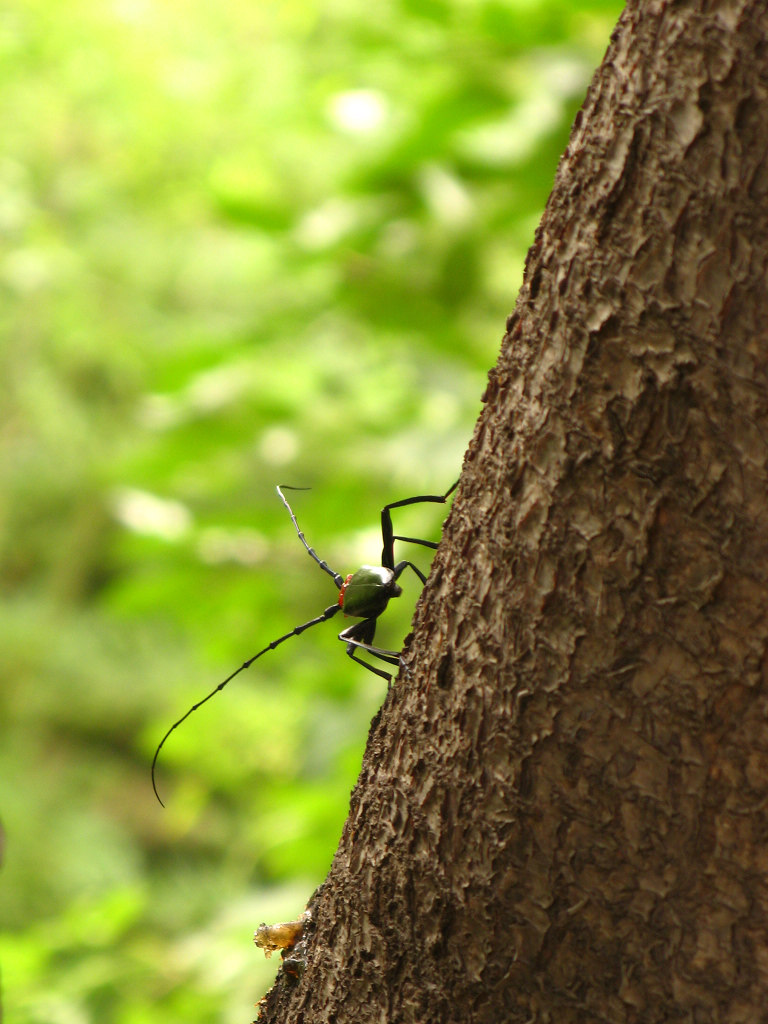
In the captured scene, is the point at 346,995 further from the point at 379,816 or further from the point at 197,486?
the point at 197,486

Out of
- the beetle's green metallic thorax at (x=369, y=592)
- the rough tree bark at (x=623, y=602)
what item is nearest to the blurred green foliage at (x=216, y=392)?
the beetle's green metallic thorax at (x=369, y=592)

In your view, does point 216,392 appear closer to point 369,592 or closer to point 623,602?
point 369,592

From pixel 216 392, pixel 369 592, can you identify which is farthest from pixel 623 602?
pixel 216 392

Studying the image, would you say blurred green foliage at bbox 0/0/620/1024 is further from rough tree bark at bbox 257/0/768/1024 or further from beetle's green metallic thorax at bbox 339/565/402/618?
rough tree bark at bbox 257/0/768/1024

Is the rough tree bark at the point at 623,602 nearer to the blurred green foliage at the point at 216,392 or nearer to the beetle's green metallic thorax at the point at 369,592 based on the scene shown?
the beetle's green metallic thorax at the point at 369,592

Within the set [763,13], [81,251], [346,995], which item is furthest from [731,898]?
[81,251]

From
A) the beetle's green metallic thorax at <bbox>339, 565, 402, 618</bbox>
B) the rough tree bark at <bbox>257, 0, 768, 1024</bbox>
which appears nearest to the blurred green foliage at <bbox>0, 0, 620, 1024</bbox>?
the beetle's green metallic thorax at <bbox>339, 565, 402, 618</bbox>

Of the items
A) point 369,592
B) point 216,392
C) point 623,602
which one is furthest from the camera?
point 216,392
